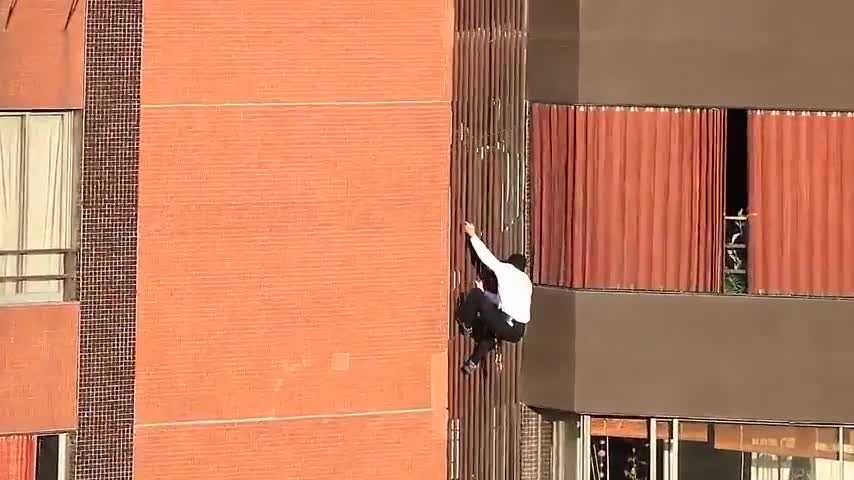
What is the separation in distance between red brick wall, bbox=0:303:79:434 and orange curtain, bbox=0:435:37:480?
138 millimetres

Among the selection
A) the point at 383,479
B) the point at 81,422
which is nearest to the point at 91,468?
the point at 81,422

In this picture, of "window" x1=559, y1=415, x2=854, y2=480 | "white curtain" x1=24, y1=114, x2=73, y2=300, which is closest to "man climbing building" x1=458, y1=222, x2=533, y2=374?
"window" x1=559, y1=415, x2=854, y2=480

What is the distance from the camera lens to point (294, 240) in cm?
988

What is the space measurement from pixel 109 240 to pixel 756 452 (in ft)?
23.2

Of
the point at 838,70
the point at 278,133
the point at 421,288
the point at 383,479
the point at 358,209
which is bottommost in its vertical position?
the point at 383,479

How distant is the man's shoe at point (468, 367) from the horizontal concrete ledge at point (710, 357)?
93cm

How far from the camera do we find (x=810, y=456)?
9.97m

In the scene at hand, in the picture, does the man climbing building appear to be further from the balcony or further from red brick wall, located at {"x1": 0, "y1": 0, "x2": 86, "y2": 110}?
red brick wall, located at {"x1": 0, "y1": 0, "x2": 86, "y2": 110}

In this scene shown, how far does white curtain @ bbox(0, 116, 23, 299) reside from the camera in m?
9.64

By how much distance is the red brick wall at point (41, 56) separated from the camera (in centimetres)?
945

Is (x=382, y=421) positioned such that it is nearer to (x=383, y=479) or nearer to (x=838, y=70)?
(x=383, y=479)

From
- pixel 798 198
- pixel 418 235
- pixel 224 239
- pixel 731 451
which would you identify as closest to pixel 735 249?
pixel 798 198

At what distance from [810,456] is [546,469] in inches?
109

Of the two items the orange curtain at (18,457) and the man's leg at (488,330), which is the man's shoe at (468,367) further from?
the orange curtain at (18,457)
